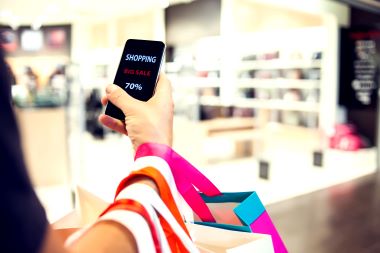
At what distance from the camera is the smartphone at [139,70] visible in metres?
0.73

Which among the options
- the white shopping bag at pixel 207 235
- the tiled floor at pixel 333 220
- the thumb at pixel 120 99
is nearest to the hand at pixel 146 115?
the thumb at pixel 120 99

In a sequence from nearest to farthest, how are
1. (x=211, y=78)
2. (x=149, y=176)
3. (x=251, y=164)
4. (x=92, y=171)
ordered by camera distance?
(x=149, y=176) < (x=92, y=171) < (x=251, y=164) < (x=211, y=78)

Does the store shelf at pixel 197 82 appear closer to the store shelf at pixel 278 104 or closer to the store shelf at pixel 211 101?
the store shelf at pixel 211 101

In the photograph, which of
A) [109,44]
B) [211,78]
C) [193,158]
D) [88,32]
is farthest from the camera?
[88,32]

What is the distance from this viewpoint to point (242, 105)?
30.8 ft

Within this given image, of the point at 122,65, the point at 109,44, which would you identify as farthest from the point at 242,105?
the point at 122,65

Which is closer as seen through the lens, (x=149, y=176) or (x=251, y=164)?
(x=149, y=176)

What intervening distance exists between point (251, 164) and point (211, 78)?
3.48 m

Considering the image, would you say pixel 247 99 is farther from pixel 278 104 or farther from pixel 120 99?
pixel 120 99

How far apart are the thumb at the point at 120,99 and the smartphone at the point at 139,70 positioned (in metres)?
0.03

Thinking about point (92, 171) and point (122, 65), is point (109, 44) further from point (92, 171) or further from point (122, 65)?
point (122, 65)

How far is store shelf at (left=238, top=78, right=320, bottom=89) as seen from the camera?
8289 mm

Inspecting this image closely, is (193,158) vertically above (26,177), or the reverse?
(26,177)

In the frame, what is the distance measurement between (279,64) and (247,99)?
1.08m
